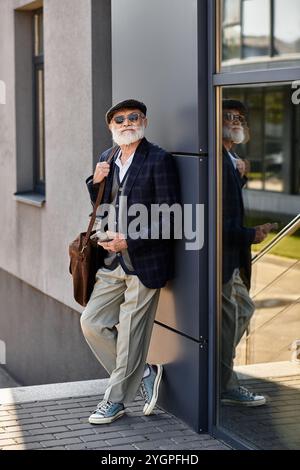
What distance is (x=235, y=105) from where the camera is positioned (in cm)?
581

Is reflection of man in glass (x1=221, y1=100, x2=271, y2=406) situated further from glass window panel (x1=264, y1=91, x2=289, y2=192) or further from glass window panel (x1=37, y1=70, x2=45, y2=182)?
glass window panel (x1=37, y1=70, x2=45, y2=182)

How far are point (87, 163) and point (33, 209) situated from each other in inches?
85.3

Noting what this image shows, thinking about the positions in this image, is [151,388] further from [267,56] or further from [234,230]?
[267,56]

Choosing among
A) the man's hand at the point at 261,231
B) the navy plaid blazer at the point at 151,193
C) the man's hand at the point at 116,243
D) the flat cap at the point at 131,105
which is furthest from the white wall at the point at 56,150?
the man's hand at the point at 261,231

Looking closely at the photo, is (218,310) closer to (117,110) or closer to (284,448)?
(284,448)

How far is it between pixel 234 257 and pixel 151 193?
2.29ft

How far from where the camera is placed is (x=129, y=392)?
6.48 m

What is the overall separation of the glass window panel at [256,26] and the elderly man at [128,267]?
3.16 ft

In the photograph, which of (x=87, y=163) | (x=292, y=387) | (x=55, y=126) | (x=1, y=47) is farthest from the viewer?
(x=1, y=47)

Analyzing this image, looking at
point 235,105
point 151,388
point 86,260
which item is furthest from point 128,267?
point 235,105
